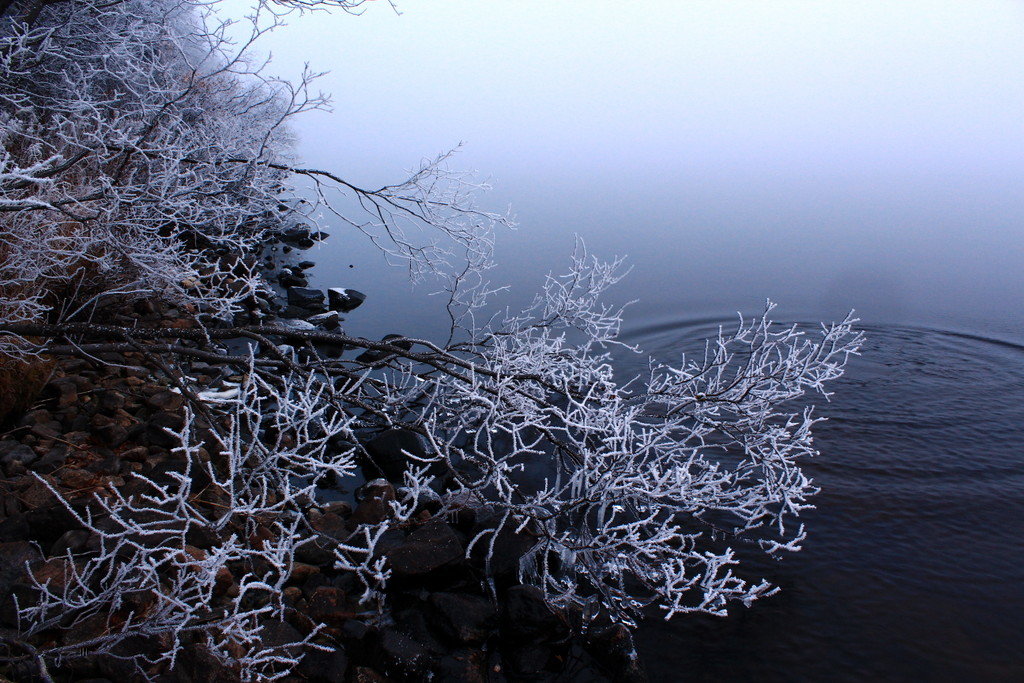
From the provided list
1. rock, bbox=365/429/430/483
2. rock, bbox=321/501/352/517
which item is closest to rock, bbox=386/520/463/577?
rock, bbox=321/501/352/517


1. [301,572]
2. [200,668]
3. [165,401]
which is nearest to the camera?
[200,668]

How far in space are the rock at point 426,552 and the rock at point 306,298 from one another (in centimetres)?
920

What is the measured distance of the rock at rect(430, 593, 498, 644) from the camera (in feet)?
13.3

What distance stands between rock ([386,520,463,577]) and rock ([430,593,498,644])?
0.70 feet

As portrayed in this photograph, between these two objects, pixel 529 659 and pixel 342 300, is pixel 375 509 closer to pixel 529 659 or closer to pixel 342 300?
pixel 529 659

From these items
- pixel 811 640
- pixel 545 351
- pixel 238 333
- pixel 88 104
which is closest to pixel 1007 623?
pixel 811 640

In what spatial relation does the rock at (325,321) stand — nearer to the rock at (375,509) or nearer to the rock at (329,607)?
the rock at (375,509)

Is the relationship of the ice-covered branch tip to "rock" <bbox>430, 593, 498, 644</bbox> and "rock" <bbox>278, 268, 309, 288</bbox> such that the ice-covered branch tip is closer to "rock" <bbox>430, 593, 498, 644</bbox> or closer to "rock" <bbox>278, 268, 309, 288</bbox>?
A: "rock" <bbox>430, 593, 498, 644</bbox>

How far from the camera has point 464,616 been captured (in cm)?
412

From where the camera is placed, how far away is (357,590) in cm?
433

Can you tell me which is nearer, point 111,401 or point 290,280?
point 111,401

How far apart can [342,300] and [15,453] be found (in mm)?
9590

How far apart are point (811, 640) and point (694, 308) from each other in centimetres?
1075

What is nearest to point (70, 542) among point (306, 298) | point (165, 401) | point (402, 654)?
point (402, 654)
